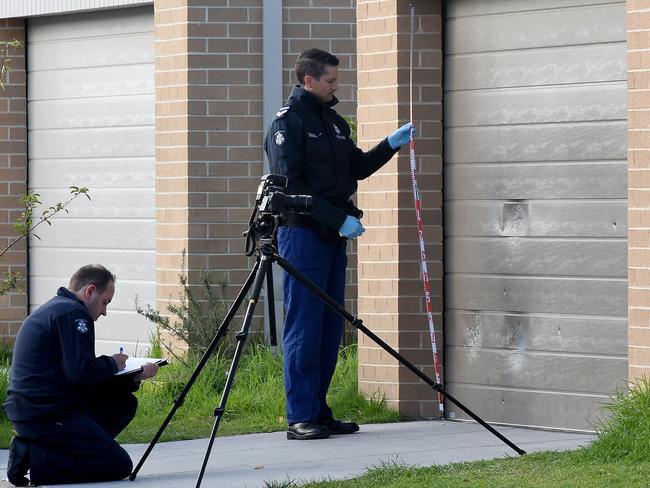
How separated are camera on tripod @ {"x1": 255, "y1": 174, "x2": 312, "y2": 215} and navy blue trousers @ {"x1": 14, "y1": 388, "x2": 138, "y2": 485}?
1445 millimetres

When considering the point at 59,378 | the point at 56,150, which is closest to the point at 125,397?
the point at 59,378

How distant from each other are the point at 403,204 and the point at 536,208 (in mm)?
929

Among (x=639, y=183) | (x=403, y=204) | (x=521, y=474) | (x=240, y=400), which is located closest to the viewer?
(x=521, y=474)

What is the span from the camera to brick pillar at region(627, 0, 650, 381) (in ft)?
28.1

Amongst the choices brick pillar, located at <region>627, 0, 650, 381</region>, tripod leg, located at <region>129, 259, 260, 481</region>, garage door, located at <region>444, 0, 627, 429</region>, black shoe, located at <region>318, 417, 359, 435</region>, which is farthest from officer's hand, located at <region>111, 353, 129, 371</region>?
brick pillar, located at <region>627, 0, 650, 381</region>

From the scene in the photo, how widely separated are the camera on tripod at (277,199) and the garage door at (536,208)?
1.81 meters

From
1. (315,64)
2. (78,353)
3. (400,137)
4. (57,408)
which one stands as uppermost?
(315,64)

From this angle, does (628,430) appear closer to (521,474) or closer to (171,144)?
(521,474)

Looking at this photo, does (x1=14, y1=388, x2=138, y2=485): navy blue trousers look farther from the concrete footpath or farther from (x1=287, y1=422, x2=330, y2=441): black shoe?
(x1=287, y1=422, x2=330, y2=441): black shoe

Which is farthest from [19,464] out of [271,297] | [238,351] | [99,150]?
[99,150]

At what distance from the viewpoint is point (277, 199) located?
26.5 ft

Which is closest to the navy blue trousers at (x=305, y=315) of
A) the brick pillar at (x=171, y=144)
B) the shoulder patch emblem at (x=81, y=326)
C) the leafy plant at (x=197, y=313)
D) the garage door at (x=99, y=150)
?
the shoulder patch emblem at (x=81, y=326)

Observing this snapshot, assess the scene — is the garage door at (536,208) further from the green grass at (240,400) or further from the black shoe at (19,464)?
the black shoe at (19,464)

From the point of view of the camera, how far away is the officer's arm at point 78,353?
7867 millimetres
